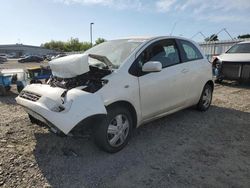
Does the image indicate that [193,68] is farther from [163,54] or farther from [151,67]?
[151,67]

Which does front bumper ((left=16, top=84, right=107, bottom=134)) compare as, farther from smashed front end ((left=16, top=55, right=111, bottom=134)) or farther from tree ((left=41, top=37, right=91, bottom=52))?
tree ((left=41, top=37, right=91, bottom=52))

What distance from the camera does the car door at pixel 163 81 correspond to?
13.4 feet

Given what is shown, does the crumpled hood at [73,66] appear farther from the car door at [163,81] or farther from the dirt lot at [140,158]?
the dirt lot at [140,158]

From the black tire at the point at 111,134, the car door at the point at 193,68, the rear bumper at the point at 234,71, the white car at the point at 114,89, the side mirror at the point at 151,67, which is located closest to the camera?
the white car at the point at 114,89

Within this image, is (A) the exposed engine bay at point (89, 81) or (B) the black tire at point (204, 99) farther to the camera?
(B) the black tire at point (204, 99)

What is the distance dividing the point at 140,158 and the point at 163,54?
6.43ft

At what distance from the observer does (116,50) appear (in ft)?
14.6

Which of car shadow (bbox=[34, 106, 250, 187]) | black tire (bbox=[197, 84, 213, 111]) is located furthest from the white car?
black tire (bbox=[197, 84, 213, 111])

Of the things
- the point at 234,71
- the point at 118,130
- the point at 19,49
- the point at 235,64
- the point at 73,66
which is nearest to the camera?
the point at 73,66

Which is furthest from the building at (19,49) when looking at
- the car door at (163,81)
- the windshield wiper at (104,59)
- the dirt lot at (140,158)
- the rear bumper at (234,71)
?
the dirt lot at (140,158)

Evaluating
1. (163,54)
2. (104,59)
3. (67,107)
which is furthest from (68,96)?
(163,54)

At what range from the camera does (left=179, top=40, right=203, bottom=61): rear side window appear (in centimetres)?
512

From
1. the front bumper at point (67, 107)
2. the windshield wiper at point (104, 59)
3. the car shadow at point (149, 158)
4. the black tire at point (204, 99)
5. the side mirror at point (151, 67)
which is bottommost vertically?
the car shadow at point (149, 158)

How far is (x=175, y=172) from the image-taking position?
129 inches
